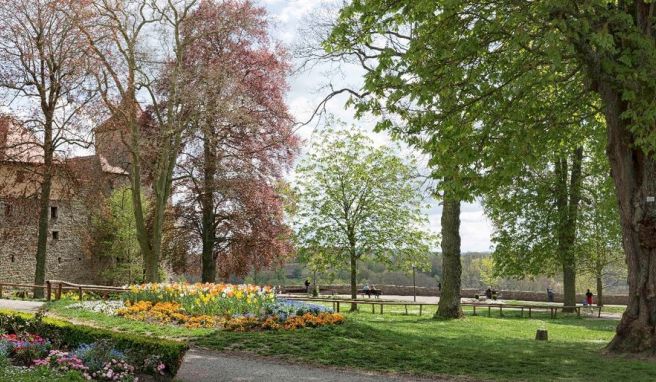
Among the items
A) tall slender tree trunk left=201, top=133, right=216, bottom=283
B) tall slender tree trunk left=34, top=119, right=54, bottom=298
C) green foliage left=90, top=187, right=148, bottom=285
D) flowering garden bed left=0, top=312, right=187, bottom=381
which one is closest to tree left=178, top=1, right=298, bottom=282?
tall slender tree trunk left=201, top=133, right=216, bottom=283

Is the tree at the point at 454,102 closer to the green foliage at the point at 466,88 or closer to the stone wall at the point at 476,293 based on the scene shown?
the green foliage at the point at 466,88

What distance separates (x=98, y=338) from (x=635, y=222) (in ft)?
32.7

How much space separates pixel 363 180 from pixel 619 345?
1612cm

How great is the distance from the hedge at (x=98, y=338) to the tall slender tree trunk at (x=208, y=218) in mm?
17788

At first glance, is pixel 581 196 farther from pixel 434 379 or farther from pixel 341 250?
pixel 434 379

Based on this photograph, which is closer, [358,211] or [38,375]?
[38,375]

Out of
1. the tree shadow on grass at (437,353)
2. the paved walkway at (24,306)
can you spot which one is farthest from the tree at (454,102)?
the paved walkway at (24,306)

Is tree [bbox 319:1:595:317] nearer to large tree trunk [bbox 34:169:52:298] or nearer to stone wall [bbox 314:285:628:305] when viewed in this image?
large tree trunk [bbox 34:169:52:298]

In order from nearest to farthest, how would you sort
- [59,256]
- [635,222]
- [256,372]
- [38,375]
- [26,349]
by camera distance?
[38,375]
[26,349]
[256,372]
[635,222]
[59,256]

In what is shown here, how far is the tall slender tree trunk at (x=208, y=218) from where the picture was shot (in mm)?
28984

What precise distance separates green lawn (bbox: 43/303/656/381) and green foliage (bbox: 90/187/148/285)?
1101 inches

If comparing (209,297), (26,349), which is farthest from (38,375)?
(209,297)

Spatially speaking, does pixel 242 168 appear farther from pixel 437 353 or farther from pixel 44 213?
pixel 437 353

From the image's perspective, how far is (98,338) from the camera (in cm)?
948
